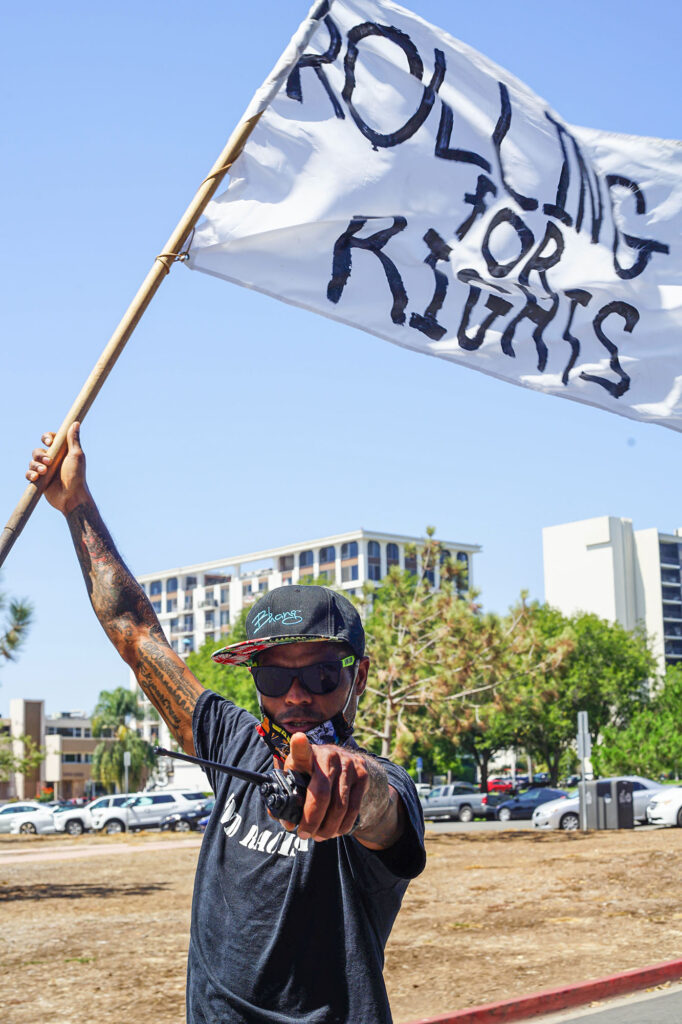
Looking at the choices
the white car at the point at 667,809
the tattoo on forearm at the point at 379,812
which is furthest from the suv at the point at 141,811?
the tattoo on forearm at the point at 379,812

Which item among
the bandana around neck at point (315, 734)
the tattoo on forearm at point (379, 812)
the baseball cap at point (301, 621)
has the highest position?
the baseball cap at point (301, 621)

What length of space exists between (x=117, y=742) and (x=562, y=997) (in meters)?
87.2

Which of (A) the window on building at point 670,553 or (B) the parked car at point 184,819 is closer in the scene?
(B) the parked car at point 184,819

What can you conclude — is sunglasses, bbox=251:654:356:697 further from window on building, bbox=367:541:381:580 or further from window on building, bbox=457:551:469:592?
window on building, bbox=367:541:381:580

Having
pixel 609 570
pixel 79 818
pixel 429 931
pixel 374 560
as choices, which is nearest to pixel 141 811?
pixel 79 818

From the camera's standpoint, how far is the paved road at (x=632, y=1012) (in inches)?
296

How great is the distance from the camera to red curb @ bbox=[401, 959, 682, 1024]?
7.52 meters

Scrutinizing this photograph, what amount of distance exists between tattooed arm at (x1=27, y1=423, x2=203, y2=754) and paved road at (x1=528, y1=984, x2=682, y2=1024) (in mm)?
5385

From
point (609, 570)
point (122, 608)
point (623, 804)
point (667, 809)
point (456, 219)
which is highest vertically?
point (609, 570)

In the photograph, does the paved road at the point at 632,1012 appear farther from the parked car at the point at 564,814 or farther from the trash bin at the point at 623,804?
the parked car at the point at 564,814

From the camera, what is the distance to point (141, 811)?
39188 mm

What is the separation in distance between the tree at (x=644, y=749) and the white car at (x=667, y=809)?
23217mm

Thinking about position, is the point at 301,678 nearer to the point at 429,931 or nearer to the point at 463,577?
the point at 429,931

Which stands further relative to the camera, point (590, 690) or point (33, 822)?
point (590, 690)
